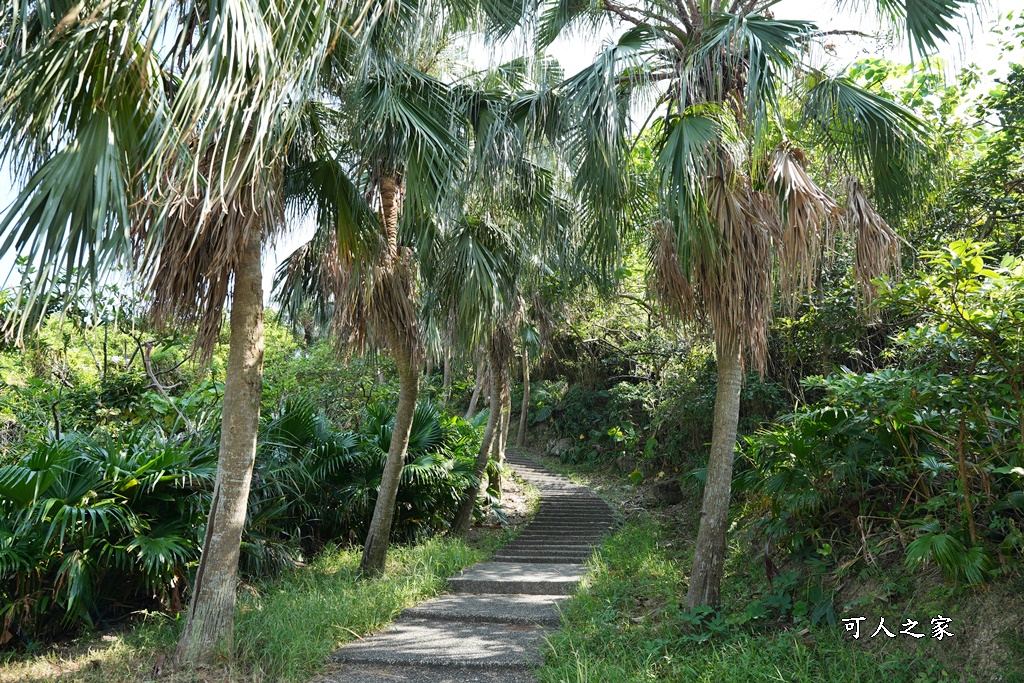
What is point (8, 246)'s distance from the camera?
10.3 ft

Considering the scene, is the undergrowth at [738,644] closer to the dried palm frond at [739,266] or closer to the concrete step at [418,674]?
the concrete step at [418,674]

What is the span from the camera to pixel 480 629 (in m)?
6.52

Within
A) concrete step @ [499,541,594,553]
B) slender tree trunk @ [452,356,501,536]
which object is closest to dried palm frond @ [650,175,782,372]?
slender tree trunk @ [452,356,501,536]

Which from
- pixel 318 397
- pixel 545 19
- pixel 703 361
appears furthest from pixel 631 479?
pixel 545 19

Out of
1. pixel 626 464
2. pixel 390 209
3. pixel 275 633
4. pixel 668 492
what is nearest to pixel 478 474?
pixel 668 492

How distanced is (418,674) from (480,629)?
1397mm

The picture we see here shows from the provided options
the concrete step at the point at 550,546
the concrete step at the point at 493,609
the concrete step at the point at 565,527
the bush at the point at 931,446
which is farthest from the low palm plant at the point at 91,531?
the concrete step at the point at 565,527

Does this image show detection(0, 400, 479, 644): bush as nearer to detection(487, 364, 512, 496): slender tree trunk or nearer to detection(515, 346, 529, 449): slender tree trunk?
detection(487, 364, 512, 496): slender tree trunk

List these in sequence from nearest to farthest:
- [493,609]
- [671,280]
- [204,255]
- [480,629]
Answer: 1. [204,255]
2. [671,280]
3. [480,629]
4. [493,609]

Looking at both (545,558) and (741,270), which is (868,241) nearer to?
(741,270)

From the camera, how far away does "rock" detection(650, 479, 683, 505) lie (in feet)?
44.6

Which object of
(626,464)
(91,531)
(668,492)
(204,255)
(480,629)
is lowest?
(480,629)

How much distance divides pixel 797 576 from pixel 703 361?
623 centimetres

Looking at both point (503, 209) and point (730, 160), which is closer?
point (730, 160)
